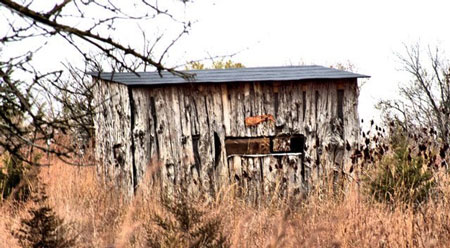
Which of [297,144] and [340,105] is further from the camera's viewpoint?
[297,144]

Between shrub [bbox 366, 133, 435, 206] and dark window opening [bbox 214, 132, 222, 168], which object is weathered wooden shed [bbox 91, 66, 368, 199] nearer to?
dark window opening [bbox 214, 132, 222, 168]

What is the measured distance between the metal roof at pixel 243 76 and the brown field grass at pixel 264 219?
1.78 meters

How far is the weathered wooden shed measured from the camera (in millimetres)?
9594

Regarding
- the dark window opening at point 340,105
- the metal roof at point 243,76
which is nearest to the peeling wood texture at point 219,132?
the metal roof at point 243,76

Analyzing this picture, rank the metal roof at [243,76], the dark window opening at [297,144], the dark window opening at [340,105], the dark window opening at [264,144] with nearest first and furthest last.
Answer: the metal roof at [243,76]
the dark window opening at [264,144]
the dark window opening at [340,105]
the dark window opening at [297,144]

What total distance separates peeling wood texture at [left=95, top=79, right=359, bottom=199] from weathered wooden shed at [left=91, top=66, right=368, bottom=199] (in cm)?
2

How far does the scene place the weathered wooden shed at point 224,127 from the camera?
9594 millimetres

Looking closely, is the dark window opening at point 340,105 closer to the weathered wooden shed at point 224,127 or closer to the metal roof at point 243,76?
the weathered wooden shed at point 224,127

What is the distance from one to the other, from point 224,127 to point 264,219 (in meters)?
2.60

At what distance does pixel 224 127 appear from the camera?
9656 millimetres

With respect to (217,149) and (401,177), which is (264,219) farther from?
(217,149)

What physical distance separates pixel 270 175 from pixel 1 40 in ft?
20.3

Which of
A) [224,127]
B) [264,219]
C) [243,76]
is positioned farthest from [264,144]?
[264,219]

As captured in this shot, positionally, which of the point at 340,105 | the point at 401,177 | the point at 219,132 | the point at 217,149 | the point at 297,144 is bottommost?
the point at 401,177
